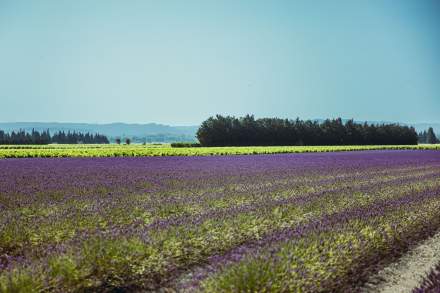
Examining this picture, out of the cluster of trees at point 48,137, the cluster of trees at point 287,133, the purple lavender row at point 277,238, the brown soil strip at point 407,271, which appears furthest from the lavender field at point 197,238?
the cluster of trees at point 48,137

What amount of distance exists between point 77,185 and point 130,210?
483 centimetres

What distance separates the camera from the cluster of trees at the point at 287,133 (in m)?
76.1

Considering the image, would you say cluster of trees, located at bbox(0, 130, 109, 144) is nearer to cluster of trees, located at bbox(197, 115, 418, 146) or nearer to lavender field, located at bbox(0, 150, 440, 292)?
cluster of trees, located at bbox(197, 115, 418, 146)

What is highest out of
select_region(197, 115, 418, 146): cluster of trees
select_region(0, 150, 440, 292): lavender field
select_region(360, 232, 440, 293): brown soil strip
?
select_region(197, 115, 418, 146): cluster of trees

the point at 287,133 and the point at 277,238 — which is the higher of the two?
the point at 287,133

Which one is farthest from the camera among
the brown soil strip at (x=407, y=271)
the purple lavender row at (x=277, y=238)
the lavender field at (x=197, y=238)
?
the brown soil strip at (x=407, y=271)

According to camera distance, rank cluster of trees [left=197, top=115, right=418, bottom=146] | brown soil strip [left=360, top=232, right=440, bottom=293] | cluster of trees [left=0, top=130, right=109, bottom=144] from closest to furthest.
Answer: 1. brown soil strip [left=360, top=232, right=440, bottom=293]
2. cluster of trees [left=197, top=115, right=418, bottom=146]
3. cluster of trees [left=0, top=130, right=109, bottom=144]

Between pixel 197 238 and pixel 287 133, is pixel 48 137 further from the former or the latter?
pixel 197 238

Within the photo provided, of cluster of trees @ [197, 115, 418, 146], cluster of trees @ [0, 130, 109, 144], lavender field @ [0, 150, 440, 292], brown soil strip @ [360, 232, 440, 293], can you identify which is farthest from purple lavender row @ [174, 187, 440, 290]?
cluster of trees @ [0, 130, 109, 144]

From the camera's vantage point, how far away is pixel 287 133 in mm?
79375

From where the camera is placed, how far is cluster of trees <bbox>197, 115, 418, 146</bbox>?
76062 mm

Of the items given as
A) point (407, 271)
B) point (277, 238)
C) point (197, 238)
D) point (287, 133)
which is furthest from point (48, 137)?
point (407, 271)

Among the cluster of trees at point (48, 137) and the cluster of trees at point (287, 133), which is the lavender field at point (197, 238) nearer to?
the cluster of trees at point (287, 133)

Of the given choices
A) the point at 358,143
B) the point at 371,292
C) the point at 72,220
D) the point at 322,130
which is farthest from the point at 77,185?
the point at 358,143
